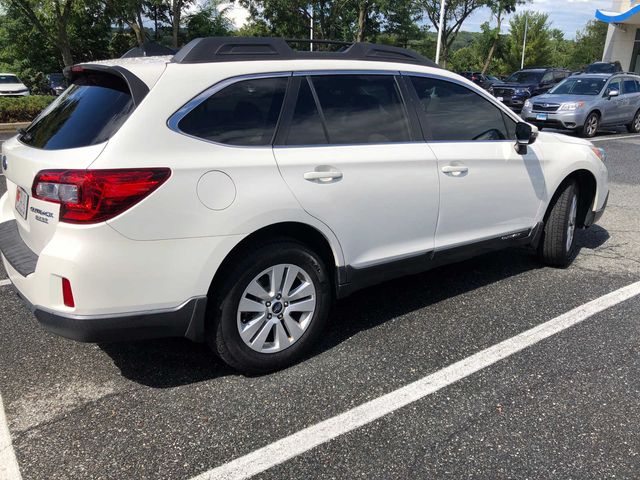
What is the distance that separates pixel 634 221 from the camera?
6.68 metres

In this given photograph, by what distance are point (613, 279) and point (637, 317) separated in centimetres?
82

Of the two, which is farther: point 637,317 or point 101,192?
point 637,317

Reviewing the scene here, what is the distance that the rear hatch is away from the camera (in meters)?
2.66

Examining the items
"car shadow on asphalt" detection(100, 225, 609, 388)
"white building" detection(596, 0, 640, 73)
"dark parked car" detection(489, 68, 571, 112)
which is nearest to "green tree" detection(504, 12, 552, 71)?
"white building" detection(596, 0, 640, 73)

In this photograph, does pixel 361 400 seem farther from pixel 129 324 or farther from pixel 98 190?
pixel 98 190

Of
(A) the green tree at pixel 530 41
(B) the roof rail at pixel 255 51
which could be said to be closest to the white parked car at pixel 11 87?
(B) the roof rail at pixel 255 51

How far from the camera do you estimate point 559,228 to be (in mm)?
4715

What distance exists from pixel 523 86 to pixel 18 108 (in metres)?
17.5

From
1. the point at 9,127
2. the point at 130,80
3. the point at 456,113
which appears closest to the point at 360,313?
the point at 456,113

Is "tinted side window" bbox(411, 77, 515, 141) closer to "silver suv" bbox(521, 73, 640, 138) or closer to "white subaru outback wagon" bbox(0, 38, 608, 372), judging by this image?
"white subaru outback wagon" bbox(0, 38, 608, 372)

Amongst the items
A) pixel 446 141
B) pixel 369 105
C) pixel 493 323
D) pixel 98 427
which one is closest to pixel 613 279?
pixel 493 323

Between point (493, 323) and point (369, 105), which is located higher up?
point (369, 105)

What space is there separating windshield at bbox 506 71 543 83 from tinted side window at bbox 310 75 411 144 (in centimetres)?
2078

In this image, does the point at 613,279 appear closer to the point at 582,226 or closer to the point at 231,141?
the point at 582,226
